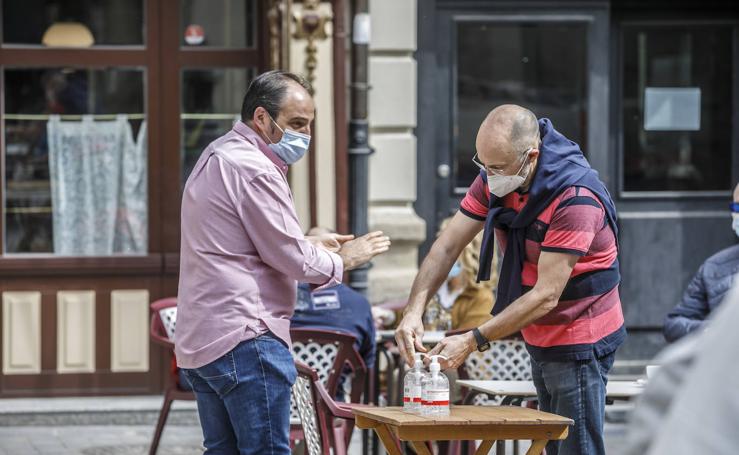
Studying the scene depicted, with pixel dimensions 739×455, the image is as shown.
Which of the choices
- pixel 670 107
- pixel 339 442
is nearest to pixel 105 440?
pixel 339 442

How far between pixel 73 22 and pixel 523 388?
16.2ft

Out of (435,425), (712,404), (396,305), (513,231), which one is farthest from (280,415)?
(396,305)

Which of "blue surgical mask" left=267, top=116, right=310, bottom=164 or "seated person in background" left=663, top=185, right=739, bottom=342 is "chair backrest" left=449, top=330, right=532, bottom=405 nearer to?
"seated person in background" left=663, top=185, right=739, bottom=342

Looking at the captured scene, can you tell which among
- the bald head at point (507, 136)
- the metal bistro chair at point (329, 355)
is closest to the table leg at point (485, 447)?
the bald head at point (507, 136)

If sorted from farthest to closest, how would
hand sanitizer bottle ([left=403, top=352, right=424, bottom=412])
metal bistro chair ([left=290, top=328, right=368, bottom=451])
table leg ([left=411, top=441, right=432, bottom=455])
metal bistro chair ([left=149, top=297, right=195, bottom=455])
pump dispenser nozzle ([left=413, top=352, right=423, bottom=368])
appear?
metal bistro chair ([left=149, top=297, right=195, bottom=455]), metal bistro chair ([left=290, top=328, right=368, bottom=451]), pump dispenser nozzle ([left=413, top=352, right=423, bottom=368]), hand sanitizer bottle ([left=403, top=352, right=424, bottom=412]), table leg ([left=411, top=441, right=432, bottom=455])

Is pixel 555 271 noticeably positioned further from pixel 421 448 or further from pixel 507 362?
pixel 507 362

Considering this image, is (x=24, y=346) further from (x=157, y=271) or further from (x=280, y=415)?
(x=280, y=415)

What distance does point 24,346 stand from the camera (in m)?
9.04

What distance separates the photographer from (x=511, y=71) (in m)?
9.56

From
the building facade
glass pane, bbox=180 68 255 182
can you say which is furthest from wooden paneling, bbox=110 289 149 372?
glass pane, bbox=180 68 255 182

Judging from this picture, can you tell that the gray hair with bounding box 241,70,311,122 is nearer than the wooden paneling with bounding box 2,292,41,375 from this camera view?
Yes

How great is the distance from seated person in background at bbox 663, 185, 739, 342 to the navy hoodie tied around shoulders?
83.9 inches

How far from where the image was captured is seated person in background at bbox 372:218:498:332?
25.2 feet

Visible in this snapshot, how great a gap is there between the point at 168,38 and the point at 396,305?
2.42 metres
